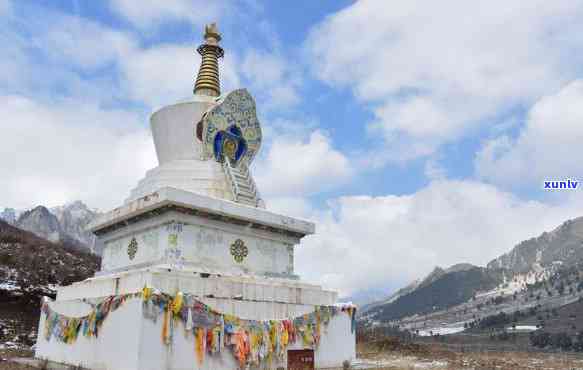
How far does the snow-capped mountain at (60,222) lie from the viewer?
279 feet

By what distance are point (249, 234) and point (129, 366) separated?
5.06m

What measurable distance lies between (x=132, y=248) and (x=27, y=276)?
18690mm

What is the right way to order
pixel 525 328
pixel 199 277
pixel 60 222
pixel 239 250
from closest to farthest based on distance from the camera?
pixel 199 277 < pixel 239 250 < pixel 525 328 < pixel 60 222

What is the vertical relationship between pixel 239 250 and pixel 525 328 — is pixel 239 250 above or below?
above

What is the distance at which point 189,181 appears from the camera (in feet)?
48.4

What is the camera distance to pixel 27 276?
29219 mm

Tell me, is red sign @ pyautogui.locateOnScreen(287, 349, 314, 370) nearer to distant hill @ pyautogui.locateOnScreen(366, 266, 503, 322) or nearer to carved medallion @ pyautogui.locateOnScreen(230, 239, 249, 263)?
carved medallion @ pyautogui.locateOnScreen(230, 239, 249, 263)

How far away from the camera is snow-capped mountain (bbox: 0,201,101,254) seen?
84956mm

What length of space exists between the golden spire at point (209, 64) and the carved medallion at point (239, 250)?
5.73m

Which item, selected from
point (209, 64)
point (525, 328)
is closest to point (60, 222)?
point (525, 328)

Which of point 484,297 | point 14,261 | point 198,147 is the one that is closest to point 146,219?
point 198,147

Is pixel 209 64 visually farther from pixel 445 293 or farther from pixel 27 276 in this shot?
pixel 445 293

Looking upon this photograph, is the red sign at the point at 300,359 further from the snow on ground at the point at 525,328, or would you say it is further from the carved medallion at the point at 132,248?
the snow on ground at the point at 525,328

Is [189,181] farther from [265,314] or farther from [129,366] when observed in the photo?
[129,366]
